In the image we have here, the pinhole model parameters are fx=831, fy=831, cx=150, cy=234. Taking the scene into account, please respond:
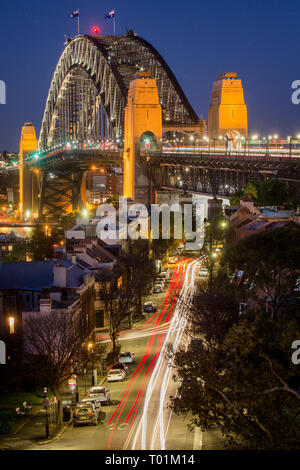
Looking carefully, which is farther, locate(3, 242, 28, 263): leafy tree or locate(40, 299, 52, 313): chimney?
locate(3, 242, 28, 263): leafy tree

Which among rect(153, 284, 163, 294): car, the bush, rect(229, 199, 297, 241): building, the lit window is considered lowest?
rect(153, 284, 163, 294): car

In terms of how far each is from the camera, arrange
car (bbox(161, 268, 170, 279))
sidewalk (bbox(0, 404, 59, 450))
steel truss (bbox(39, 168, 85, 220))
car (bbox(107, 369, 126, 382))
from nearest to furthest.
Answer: sidewalk (bbox(0, 404, 59, 450))
car (bbox(107, 369, 126, 382))
car (bbox(161, 268, 170, 279))
steel truss (bbox(39, 168, 85, 220))

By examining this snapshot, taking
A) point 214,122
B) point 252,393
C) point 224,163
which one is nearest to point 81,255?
point 224,163

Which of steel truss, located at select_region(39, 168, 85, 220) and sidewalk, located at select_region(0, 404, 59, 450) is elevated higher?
steel truss, located at select_region(39, 168, 85, 220)

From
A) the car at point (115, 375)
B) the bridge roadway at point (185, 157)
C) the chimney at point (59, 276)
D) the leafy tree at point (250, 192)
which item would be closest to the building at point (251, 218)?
the leafy tree at point (250, 192)

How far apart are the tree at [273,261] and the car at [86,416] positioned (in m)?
6.92

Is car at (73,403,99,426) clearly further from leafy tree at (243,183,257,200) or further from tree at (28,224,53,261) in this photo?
tree at (28,224,53,261)

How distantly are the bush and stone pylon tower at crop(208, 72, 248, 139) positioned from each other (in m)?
57.1

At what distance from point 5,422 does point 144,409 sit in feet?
16.0

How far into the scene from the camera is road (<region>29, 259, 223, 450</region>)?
82.9ft

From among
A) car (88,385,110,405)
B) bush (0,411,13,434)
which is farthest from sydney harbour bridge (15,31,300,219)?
bush (0,411,13,434)

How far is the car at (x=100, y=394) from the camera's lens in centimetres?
3042

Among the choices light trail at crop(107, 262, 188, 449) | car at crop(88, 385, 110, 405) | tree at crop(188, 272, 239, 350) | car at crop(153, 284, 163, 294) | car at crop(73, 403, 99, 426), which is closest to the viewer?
car at crop(73, 403, 99, 426)
